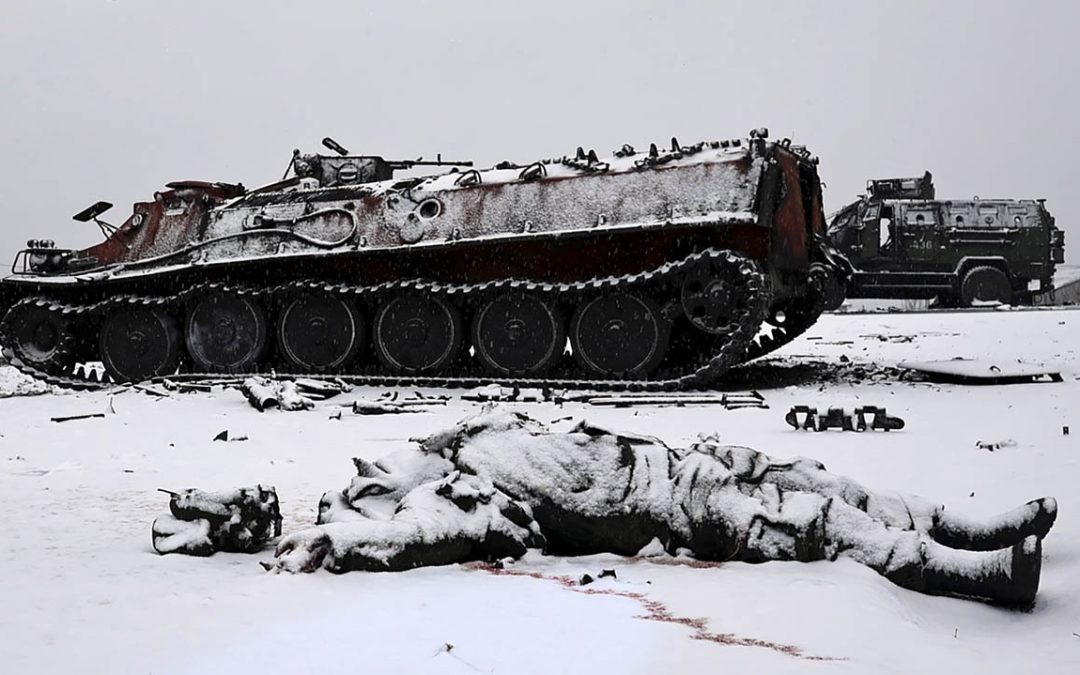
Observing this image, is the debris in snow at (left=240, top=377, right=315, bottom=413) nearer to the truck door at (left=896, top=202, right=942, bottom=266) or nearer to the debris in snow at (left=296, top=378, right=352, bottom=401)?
the debris in snow at (left=296, top=378, right=352, bottom=401)

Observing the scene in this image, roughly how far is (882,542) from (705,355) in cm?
844

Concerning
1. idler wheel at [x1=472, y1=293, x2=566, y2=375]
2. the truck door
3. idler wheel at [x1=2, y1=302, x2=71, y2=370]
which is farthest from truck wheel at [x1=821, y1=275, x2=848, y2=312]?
idler wheel at [x1=2, y1=302, x2=71, y2=370]

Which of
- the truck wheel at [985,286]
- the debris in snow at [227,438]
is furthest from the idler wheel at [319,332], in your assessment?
the truck wheel at [985,286]

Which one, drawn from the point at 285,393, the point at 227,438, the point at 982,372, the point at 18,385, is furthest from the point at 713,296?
the point at 18,385

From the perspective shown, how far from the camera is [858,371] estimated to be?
12070mm

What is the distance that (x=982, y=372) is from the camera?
10.6m

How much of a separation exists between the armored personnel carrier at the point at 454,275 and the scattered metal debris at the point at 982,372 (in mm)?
1932

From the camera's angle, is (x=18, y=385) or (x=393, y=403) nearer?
(x=393, y=403)

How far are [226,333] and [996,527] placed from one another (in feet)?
38.5

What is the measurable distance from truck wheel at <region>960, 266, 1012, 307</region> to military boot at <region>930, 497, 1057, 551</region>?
20764 mm

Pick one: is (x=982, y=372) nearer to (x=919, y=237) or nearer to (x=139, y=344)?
(x=139, y=344)

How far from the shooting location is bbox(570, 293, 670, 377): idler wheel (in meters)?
11.6

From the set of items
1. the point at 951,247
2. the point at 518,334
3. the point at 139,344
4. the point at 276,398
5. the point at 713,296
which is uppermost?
the point at 951,247

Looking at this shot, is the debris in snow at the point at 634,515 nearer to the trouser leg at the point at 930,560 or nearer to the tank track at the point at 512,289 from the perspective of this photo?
the trouser leg at the point at 930,560
